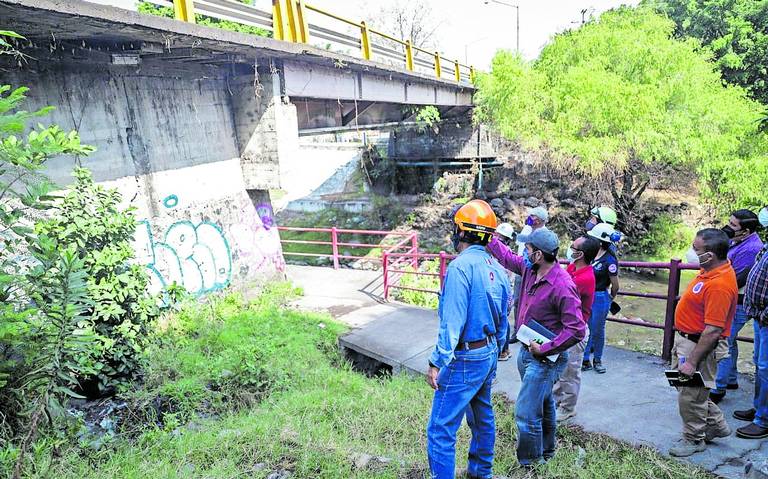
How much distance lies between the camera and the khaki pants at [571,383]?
13.5 ft

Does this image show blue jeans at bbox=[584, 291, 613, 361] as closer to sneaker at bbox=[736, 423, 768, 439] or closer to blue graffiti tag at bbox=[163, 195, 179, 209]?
sneaker at bbox=[736, 423, 768, 439]

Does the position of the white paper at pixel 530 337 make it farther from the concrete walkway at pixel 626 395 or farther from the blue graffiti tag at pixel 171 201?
the blue graffiti tag at pixel 171 201

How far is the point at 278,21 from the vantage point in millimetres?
7848

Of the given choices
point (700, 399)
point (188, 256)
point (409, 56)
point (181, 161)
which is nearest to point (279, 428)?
point (700, 399)

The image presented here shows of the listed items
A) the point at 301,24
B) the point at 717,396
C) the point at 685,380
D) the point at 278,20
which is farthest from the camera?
the point at 301,24

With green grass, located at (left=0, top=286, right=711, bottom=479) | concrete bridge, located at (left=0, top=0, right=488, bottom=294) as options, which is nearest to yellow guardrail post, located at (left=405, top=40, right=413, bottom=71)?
concrete bridge, located at (left=0, top=0, right=488, bottom=294)

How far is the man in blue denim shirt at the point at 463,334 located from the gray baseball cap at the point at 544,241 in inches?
16.4

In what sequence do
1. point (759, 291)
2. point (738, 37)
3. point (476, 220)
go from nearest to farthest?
point (476, 220) < point (759, 291) < point (738, 37)

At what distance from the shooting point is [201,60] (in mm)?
7895

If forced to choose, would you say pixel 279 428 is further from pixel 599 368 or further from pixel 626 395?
pixel 599 368

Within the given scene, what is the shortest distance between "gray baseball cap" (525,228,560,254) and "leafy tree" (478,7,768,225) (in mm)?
10930

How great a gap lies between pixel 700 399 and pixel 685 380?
0.73ft

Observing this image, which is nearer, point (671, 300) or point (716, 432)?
point (716, 432)

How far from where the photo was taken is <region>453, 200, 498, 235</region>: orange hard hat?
3.18 metres
